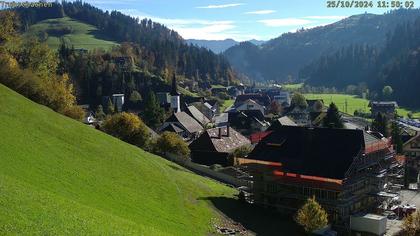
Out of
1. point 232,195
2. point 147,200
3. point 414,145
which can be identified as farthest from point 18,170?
point 414,145

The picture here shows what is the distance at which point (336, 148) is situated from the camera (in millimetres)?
53094

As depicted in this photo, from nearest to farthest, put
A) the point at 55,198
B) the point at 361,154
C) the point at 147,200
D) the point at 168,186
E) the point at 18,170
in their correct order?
the point at 55,198 → the point at 18,170 → the point at 147,200 → the point at 168,186 → the point at 361,154

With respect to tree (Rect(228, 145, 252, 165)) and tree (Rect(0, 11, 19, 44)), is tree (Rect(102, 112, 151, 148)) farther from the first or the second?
tree (Rect(0, 11, 19, 44))

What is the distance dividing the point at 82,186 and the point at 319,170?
83.5 ft

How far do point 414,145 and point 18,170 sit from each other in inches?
3173

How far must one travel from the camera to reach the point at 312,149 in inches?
2144

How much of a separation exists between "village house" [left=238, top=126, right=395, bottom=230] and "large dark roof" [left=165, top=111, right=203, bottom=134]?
173 ft

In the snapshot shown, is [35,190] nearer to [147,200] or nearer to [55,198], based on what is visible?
[55,198]

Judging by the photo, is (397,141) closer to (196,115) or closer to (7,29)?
(196,115)

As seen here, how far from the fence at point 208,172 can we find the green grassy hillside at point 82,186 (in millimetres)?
7298

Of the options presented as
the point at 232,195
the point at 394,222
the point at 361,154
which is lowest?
the point at 394,222

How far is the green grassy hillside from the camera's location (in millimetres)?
26406

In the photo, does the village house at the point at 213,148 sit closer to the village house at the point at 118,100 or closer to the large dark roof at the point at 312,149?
the large dark roof at the point at 312,149

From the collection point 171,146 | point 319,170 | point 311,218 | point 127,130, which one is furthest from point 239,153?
point 311,218
